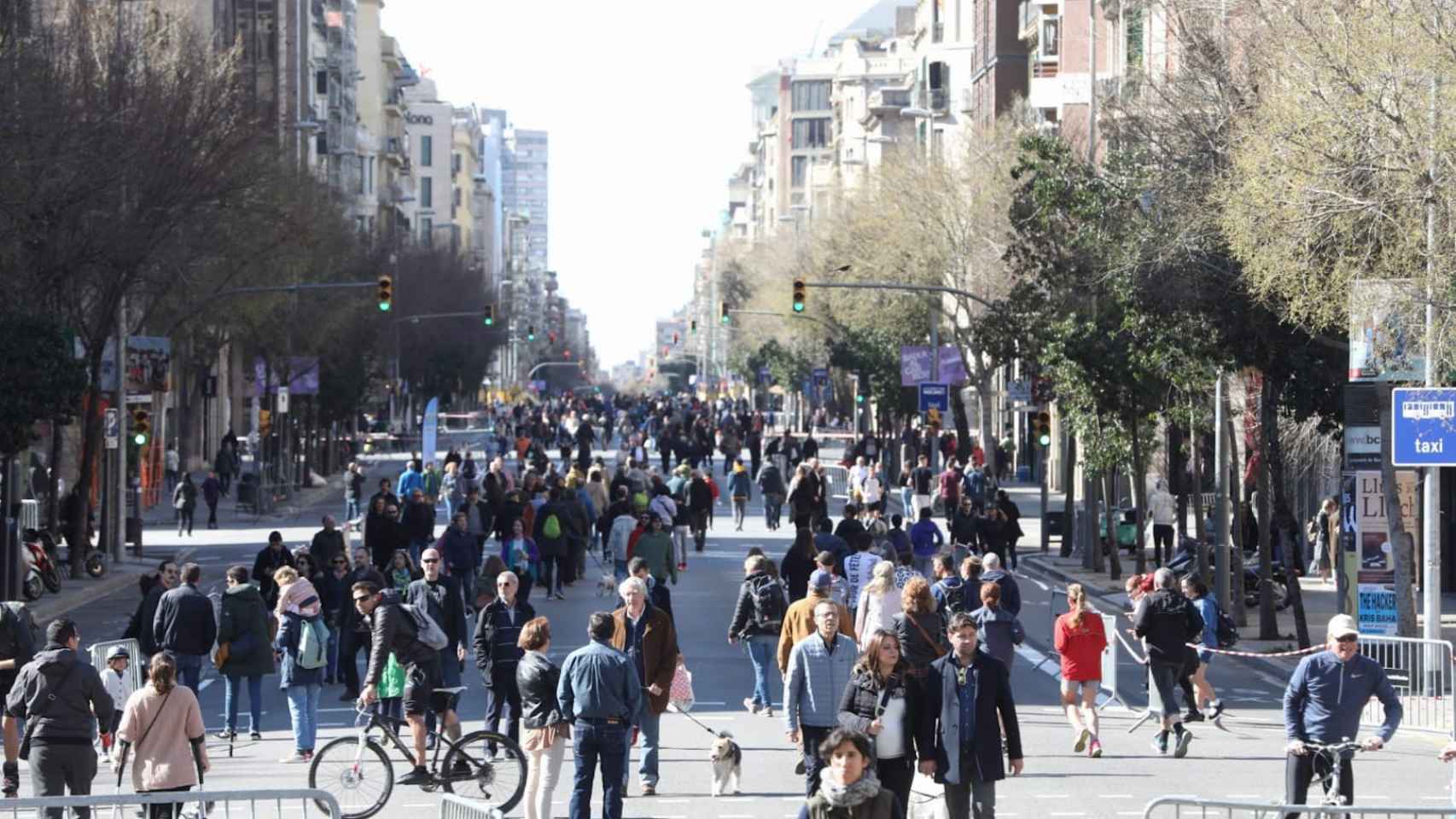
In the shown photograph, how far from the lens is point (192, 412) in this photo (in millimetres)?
73625

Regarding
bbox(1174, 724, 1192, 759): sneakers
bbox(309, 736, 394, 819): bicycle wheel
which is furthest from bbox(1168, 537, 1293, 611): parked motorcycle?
bbox(309, 736, 394, 819): bicycle wheel

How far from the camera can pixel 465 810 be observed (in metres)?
10.3

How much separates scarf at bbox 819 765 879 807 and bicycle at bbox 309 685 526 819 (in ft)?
21.2

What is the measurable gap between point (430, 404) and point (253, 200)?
14931mm

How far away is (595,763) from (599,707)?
390 millimetres

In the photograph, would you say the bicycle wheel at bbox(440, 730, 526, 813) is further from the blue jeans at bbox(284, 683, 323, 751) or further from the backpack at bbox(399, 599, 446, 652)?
the blue jeans at bbox(284, 683, 323, 751)

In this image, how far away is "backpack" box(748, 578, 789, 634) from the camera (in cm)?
1920

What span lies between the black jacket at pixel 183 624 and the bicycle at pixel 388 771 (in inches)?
124

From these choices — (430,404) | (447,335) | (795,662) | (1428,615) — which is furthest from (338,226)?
(795,662)

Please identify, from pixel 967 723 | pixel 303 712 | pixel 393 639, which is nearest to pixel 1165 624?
pixel 967 723

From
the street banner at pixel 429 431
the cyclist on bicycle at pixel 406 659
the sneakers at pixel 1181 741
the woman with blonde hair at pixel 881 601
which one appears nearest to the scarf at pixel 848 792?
the cyclist on bicycle at pixel 406 659

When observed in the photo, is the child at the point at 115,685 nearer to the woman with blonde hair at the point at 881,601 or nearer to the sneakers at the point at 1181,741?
the woman with blonde hair at the point at 881,601

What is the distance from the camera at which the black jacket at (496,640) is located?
1630 cm

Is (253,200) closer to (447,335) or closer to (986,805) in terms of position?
(986,805)
